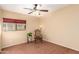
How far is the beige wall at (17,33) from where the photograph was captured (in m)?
2.37

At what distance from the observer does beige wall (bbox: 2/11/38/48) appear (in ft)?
7.76

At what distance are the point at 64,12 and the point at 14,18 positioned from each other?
195 cm

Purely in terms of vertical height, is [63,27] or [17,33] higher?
[63,27]

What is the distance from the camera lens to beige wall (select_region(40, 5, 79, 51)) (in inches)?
95.9

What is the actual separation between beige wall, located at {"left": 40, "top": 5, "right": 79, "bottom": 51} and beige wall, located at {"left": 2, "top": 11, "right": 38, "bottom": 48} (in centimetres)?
37

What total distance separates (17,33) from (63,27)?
1814mm

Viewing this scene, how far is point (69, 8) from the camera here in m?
2.55

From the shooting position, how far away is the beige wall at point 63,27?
2436 millimetres

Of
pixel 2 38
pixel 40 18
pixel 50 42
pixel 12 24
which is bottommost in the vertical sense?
pixel 50 42

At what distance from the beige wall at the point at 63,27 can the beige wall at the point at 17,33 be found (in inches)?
14.7

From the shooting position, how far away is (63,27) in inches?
111
